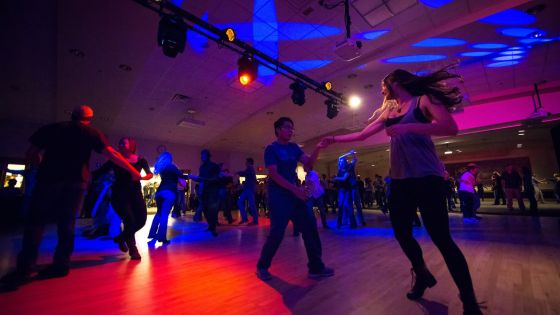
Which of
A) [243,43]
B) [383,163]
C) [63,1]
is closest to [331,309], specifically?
[243,43]

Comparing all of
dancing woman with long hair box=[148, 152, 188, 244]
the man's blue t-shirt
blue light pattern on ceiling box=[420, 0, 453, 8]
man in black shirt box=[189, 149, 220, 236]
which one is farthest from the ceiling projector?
dancing woman with long hair box=[148, 152, 188, 244]

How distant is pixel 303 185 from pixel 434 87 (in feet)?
4.36

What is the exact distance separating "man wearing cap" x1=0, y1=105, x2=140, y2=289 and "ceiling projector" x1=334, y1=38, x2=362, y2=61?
175 inches

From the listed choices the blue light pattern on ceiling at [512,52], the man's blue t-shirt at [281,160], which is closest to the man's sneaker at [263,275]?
the man's blue t-shirt at [281,160]

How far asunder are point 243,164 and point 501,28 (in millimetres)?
15810

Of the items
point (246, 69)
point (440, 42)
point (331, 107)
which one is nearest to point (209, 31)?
point (246, 69)

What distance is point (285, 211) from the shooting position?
7.01 ft

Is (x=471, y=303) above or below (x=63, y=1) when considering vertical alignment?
below

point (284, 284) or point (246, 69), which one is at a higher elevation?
point (246, 69)

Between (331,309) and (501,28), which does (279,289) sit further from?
(501,28)

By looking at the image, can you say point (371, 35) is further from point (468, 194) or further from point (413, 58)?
point (468, 194)

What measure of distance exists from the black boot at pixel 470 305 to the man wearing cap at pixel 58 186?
304 cm

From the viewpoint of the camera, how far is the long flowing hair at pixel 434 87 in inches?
60.6

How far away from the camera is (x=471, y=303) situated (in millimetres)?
1294
